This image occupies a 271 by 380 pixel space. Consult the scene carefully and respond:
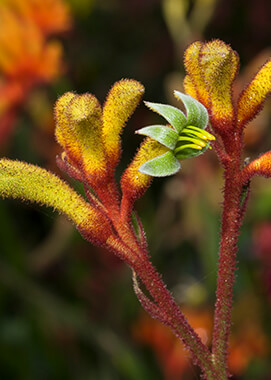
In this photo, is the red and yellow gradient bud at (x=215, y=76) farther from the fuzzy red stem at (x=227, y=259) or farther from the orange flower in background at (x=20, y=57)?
the orange flower in background at (x=20, y=57)

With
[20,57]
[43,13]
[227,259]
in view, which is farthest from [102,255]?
[227,259]

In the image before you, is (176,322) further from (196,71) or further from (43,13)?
(43,13)

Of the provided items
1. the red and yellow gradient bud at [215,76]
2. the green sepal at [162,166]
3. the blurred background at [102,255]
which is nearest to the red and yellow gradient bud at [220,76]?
the red and yellow gradient bud at [215,76]

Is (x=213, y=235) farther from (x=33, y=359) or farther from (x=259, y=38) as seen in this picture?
(x=259, y=38)

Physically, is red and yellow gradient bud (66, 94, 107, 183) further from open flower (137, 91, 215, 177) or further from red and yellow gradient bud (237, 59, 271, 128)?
red and yellow gradient bud (237, 59, 271, 128)

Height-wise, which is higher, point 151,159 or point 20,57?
point 20,57

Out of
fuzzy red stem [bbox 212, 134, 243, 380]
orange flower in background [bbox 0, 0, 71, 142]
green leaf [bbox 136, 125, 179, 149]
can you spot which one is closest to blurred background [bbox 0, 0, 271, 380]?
orange flower in background [bbox 0, 0, 71, 142]

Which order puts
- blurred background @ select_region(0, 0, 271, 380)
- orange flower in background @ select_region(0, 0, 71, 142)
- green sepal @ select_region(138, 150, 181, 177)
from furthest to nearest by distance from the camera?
orange flower in background @ select_region(0, 0, 71, 142) → blurred background @ select_region(0, 0, 271, 380) → green sepal @ select_region(138, 150, 181, 177)
